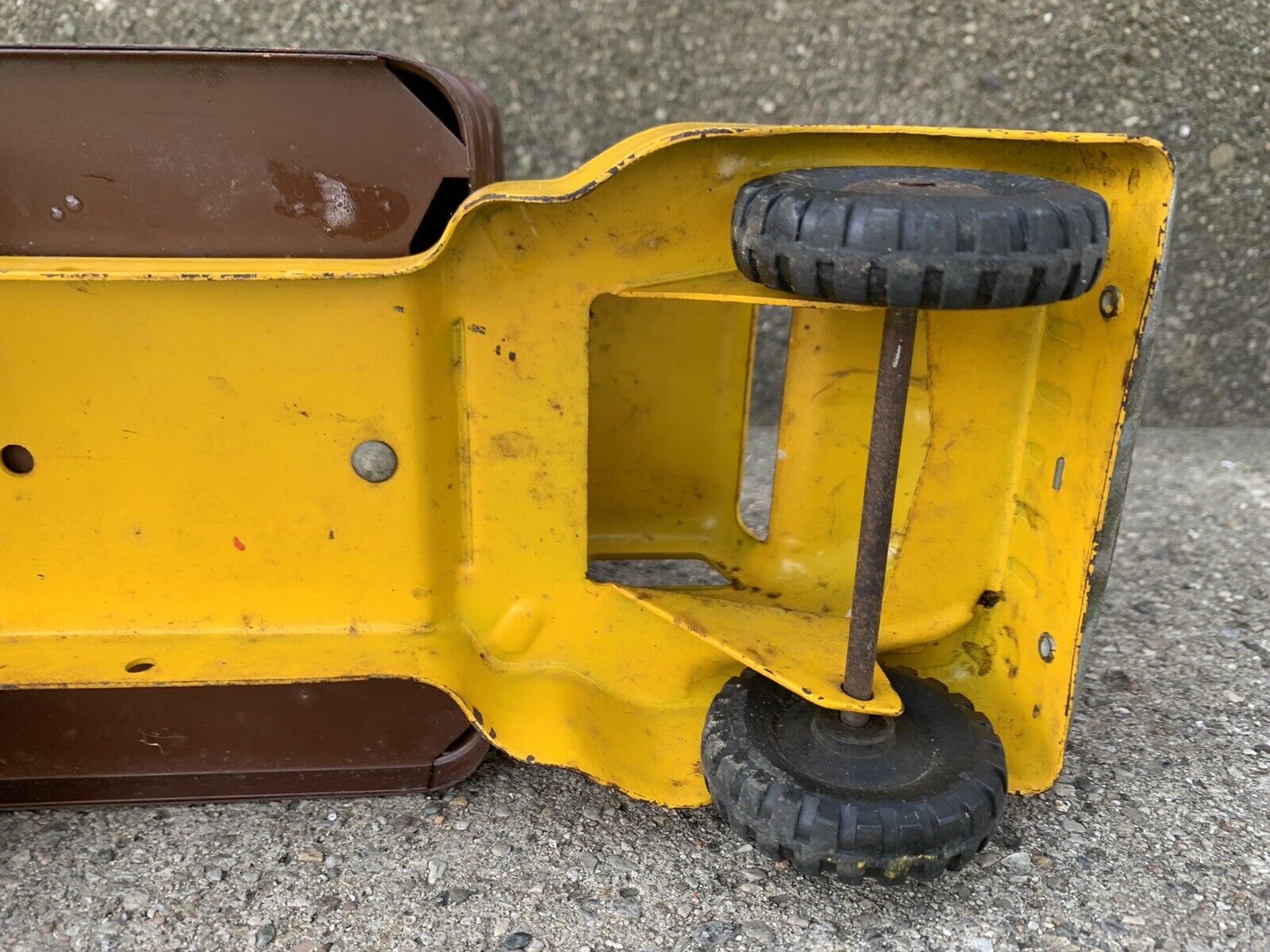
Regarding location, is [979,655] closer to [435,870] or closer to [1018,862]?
[1018,862]

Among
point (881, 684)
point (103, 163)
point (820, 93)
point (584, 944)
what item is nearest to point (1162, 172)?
point (881, 684)

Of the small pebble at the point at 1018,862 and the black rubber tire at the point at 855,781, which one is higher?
the black rubber tire at the point at 855,781

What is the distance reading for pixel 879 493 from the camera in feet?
4.00

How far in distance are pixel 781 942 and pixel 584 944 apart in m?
0.25

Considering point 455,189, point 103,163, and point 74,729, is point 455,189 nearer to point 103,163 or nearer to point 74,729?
point 103,163

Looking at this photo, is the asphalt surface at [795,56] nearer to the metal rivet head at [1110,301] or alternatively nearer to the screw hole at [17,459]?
the metal rivet head at [1110,301]

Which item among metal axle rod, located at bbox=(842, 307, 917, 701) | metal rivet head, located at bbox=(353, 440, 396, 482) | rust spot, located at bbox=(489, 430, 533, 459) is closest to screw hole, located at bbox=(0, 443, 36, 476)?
metal rivet head, located at bbox=(353, 440, 396, 482)

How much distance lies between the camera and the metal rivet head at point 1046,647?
1377 millimetres

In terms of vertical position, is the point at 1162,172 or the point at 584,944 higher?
the point at 1162,172

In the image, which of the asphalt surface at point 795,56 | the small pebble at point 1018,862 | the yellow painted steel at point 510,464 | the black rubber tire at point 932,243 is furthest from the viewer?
the asphalt surface at point 795,56

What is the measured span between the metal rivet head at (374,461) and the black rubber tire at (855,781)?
1.83 ft

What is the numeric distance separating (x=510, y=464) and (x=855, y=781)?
0.62 meters

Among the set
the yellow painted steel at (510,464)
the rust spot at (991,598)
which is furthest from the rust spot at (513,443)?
the rust spot at (991,598)

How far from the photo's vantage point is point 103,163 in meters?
1.25
